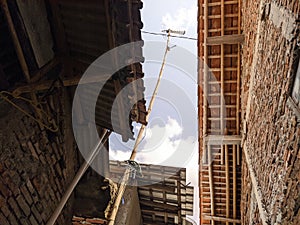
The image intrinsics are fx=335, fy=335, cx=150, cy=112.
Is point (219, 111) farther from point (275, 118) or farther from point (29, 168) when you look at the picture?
point (29, 168)

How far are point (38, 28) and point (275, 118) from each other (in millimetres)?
3039

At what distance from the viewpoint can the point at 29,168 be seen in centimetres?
371

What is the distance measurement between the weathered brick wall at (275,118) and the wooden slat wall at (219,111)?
1.09m

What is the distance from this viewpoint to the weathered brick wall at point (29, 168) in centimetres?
329

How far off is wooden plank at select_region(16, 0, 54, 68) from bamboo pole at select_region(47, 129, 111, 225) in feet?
5.64

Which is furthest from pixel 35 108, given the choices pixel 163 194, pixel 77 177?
pixel 163 194

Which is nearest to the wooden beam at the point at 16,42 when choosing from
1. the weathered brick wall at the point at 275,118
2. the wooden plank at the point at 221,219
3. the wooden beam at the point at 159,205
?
the weathered brick wall at the point at 275,118

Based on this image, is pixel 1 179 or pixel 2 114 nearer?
pixel 1 179

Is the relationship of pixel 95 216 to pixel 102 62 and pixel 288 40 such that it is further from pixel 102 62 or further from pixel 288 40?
pixel 288 40

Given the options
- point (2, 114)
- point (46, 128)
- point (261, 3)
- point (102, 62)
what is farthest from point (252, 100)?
point (2, 114)

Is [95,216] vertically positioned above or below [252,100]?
below

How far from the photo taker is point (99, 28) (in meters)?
4.04

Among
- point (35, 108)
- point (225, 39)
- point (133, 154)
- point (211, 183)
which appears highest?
point (225, 39)

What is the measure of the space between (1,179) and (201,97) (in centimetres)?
578
